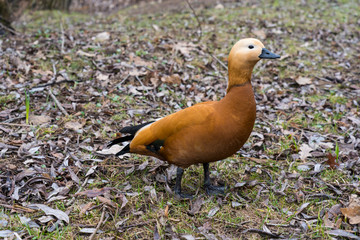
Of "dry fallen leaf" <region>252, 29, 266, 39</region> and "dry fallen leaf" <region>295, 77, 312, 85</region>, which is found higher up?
"dry fallen leaf" <region>252, 29, 266, 39</region>

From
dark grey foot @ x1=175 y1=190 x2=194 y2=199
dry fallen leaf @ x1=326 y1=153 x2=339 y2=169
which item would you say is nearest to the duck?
dark grey foot @ x1=175 y1=190 x2=194 y2=199

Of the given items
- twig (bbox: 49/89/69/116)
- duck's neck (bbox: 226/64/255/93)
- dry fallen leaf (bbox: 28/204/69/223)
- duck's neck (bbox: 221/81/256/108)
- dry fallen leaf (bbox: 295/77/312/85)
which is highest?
duck's neck (bbox: 226/64/255/93)

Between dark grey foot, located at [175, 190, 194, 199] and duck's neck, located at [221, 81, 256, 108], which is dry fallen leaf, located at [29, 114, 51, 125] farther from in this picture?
duck's neck, located at [221, 81, 256, 108]

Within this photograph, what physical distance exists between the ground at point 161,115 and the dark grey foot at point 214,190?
2.4 inches

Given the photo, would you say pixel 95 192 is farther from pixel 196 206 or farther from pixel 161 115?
pixel 161 115

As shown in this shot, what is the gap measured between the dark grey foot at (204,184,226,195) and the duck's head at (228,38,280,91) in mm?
1111

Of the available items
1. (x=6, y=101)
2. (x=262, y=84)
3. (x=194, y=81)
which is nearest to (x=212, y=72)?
(x=194, y=81)

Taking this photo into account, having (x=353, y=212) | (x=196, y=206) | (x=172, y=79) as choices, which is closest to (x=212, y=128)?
(x=196, y=206)

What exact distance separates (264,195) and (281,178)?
1.17ft

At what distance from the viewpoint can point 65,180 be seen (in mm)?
3432

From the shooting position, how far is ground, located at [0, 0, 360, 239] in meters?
3.01

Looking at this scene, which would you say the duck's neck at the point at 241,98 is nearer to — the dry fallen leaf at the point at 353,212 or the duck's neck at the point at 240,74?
the duck's neck at the point at 240,74

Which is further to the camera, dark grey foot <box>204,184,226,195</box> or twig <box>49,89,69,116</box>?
twig <box>49,89,69,116</box>

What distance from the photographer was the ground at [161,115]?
301 cm
